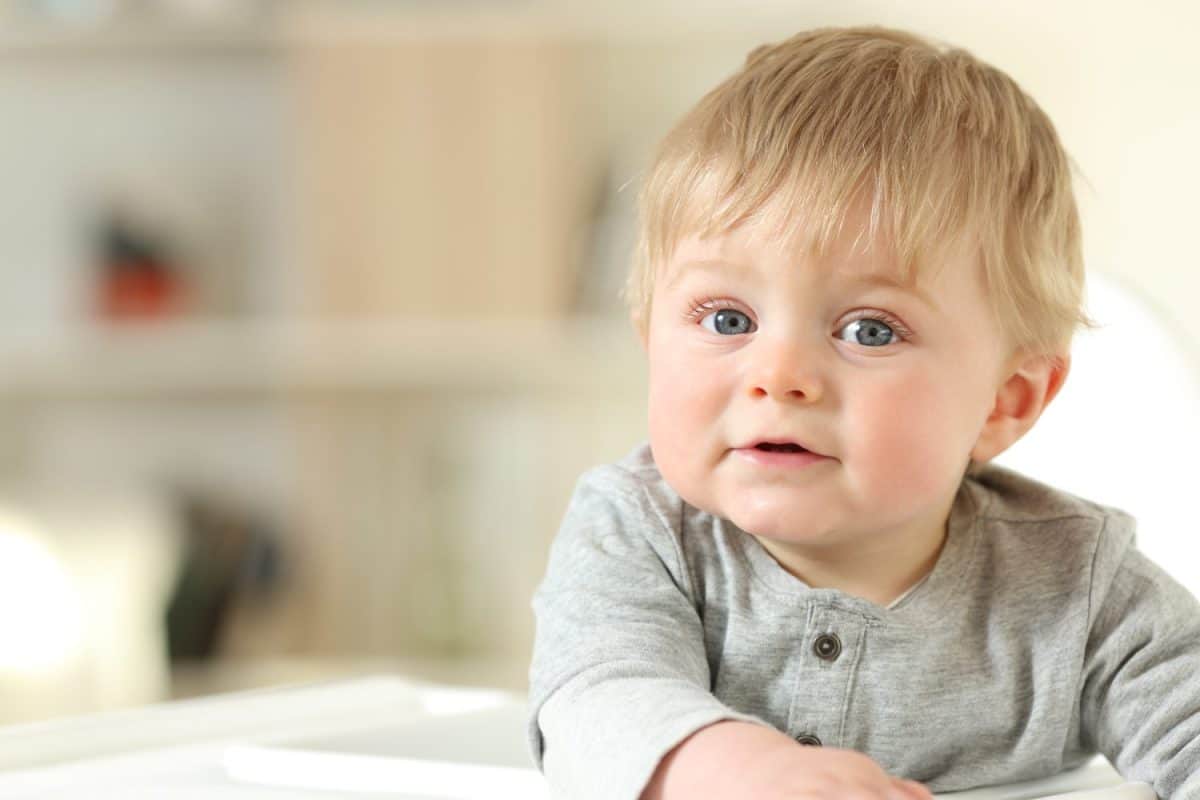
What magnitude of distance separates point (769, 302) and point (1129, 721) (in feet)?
0.83

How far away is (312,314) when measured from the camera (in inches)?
Answer: 99.2

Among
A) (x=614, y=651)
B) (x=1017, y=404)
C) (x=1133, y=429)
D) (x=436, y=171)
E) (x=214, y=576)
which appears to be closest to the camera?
(x=614, y=651)

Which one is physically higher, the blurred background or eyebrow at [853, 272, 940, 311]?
eyebrow at [853, 272, 940, 311]

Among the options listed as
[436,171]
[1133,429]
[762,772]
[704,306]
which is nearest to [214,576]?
[436,171]

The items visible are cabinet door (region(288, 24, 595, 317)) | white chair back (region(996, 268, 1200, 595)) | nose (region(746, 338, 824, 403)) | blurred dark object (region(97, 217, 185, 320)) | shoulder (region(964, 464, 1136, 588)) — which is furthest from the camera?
blurred dark object (region(97, 217, 185, 320))

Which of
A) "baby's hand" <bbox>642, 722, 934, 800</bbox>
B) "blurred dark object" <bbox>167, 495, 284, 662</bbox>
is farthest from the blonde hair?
"blurred dark object" <bbox>167, 495, 284, 662</bbox>

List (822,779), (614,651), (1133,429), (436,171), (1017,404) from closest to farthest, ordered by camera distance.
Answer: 1. (822,779)
2. (614,651)
3. (1017,404)
4. (1133,429)
5. (436,171)

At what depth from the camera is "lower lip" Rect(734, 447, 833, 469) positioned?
67 cm

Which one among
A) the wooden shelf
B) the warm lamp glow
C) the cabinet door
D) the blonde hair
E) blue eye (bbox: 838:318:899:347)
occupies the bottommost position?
the warm lamp glow

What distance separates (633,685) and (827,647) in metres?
0.13

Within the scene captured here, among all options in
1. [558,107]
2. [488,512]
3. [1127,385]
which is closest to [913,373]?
[1127,385]

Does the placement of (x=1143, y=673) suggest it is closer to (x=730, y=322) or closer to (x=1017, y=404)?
(x=1017, y=404)

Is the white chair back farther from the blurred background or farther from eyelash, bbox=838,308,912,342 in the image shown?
the blurred background

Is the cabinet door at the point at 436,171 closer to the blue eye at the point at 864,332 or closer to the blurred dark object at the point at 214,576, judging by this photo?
the blurred dark object at the point at 214,576
